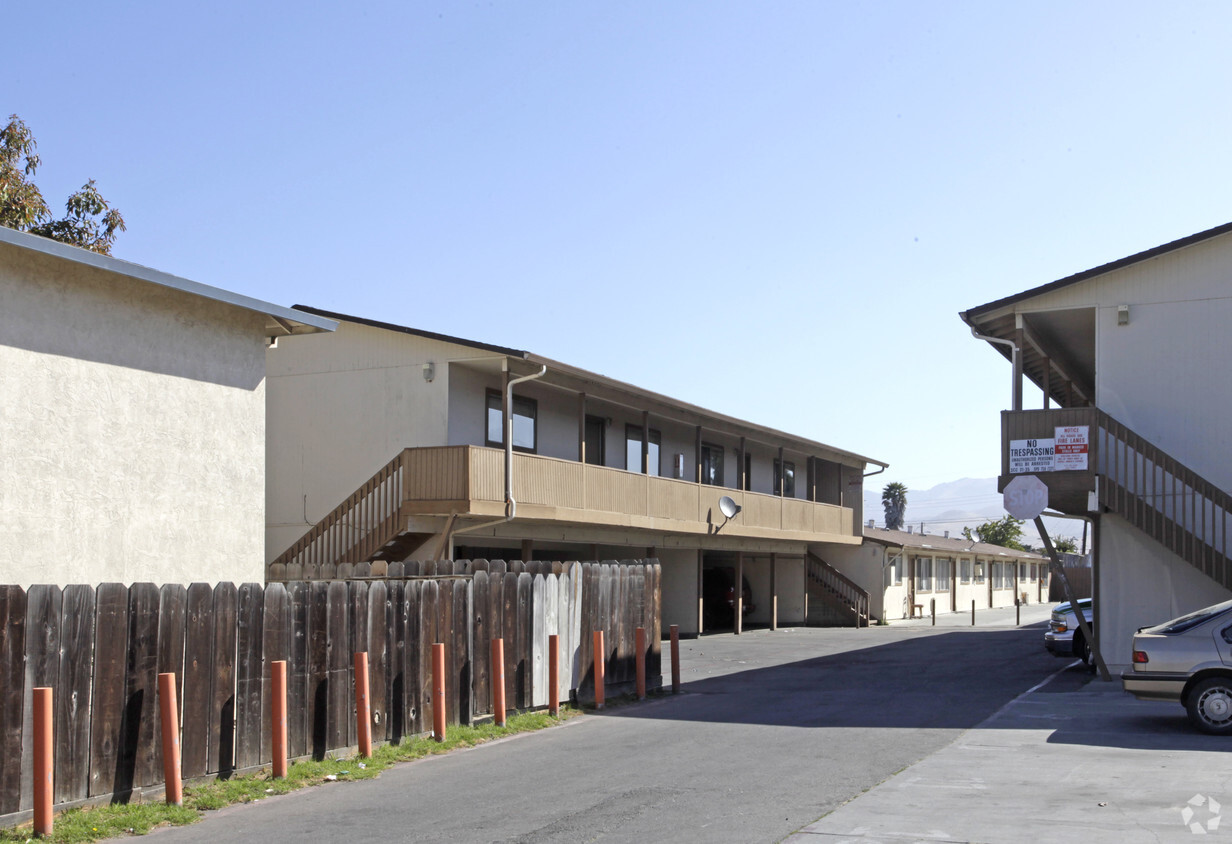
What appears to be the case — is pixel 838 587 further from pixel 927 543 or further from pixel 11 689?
pixel 11 689

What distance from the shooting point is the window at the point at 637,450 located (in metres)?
31.8

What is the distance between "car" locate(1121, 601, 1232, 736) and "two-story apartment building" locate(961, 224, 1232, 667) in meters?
6.05

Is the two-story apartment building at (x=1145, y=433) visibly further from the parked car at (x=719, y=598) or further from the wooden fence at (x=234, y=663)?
the parked car at (x=719, y=598)

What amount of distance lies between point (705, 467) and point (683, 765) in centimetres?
2480

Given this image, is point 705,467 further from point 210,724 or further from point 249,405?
point 210,724

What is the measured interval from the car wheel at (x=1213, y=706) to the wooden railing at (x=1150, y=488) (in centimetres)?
603

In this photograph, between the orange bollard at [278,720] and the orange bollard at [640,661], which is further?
the orange bollard at [640,661]

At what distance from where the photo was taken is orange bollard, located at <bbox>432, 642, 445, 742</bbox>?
1266cm

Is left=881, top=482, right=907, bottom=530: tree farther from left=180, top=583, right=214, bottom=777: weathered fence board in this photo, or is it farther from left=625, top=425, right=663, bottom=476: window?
left=180, top=583, right=214, bottom=777: weathered fence board

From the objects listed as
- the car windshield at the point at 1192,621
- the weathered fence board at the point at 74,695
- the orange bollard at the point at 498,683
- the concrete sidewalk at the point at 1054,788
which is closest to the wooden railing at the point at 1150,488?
the concrete sidewalk at the point at 1054,788

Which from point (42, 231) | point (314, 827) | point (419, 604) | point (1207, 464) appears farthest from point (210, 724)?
point (42, 231)

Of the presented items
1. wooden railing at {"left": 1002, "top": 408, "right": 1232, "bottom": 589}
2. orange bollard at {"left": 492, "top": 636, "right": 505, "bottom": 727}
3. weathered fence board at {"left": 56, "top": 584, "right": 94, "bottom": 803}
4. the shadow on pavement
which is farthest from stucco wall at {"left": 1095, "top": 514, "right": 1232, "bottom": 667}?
weathered fence board at {"left": 56, "top": 584, "right": 94, "bottom": 803}

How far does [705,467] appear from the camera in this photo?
36000mm

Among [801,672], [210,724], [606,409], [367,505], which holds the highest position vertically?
[606,409]
